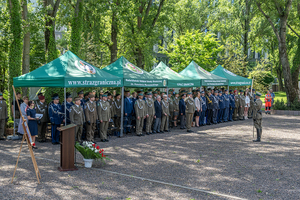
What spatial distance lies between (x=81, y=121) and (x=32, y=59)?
1412 centimetres

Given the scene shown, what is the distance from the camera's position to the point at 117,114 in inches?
553

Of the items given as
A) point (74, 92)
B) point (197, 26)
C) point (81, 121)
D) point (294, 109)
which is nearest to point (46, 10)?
point (74, 92)

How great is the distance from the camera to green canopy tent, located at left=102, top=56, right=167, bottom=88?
1346 centimetres

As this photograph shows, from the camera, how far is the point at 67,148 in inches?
313

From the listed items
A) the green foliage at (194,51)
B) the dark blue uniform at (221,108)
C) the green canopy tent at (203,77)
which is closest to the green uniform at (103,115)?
the green canopy tent at (203,77)

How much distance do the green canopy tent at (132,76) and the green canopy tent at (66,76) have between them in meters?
0.78

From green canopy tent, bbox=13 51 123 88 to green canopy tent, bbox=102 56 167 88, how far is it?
0.78 m

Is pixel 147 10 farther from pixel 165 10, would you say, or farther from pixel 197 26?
pixel 197 26

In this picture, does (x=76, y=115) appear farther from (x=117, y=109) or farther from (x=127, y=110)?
(x=127, y=110)

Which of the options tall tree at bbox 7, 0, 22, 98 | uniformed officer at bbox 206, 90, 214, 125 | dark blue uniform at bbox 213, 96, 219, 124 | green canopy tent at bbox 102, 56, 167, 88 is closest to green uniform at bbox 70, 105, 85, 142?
green canopy tent at bbox 102, 56, 167, 88

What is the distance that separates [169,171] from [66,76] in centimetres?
531

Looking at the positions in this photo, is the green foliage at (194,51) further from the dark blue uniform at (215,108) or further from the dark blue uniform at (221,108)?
the dark blue uniform at (215,108)

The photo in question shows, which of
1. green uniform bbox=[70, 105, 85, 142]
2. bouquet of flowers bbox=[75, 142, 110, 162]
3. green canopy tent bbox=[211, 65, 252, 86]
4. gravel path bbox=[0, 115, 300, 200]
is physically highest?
green canopy tent bbox=[211, 65, 252, 86]

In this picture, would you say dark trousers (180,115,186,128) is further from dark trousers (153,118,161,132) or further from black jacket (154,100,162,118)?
black jacket (154,100,162,118)
